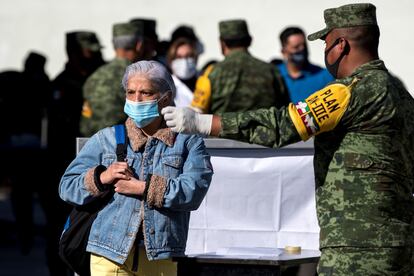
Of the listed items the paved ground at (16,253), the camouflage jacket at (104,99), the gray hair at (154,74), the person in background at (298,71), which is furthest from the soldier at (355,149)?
the paved ground at (16,253)

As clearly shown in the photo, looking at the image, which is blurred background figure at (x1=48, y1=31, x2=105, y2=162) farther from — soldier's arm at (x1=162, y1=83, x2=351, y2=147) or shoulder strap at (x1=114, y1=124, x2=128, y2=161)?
soldier's arm at (x1=162, y1=83, x2=351, y2=147)

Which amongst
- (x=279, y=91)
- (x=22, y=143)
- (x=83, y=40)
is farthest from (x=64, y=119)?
(x=22, y=143)

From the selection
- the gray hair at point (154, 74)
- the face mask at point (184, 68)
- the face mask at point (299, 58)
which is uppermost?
the gray hair at point (154, 74)

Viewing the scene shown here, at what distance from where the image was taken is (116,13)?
65.1 feet

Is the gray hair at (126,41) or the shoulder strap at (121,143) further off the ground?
the gray hair at (126,41)

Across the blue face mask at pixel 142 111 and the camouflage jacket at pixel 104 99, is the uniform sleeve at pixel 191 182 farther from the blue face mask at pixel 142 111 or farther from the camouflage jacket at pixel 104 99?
the camouflage jacket at pixel 104 99

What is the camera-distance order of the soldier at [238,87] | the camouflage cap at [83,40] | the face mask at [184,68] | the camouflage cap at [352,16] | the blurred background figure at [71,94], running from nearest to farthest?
the camouflage cap at [352,16], the soldier at [238,87], the blurred background figure at [71,94], the camouflage cap at [83,40], the face mask at [184,68]

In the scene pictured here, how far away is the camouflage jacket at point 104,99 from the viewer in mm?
8922

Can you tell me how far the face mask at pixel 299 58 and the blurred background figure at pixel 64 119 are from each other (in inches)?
66.5

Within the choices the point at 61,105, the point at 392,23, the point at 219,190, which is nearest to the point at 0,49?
the point at 392,23

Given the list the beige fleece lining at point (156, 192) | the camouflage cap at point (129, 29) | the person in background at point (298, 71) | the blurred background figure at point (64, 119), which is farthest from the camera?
the person in background at point (298, 71)

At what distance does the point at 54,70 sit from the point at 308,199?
13.3 metres

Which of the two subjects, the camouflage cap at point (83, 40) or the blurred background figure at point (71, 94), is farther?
the camouflage cap at point (83, 40)

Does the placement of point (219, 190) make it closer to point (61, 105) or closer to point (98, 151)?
point (98, 151)
